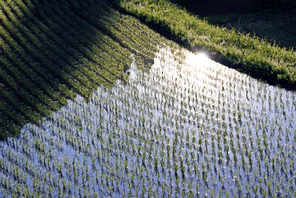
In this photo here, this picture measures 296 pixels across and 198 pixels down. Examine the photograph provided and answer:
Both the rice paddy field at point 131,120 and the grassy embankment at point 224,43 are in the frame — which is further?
A: the grassy embankment at point 224,43

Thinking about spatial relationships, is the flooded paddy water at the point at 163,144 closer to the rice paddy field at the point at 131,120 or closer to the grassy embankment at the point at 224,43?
the rice paddy field at the point at 131,120

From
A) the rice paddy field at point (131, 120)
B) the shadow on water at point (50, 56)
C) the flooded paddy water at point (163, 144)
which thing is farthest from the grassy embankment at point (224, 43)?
the shadow on water at point (50, 56)

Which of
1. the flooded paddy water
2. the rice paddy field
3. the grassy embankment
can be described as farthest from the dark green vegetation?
the flooded paddy water

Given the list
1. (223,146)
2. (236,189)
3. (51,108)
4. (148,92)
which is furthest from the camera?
(148,92)

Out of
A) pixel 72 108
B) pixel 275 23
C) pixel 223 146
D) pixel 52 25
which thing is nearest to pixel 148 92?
pixel 72 108

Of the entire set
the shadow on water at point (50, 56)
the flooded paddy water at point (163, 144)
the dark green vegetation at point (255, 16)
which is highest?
the dark green vegetation at point (255, 16)

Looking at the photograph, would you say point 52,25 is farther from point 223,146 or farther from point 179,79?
point 223,146

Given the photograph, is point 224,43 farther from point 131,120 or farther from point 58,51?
point 131,120
